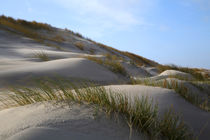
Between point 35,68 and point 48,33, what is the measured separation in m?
9.46

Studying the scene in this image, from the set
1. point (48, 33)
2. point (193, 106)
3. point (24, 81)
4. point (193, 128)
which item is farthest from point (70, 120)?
point (48, 33)

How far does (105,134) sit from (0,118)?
83cm

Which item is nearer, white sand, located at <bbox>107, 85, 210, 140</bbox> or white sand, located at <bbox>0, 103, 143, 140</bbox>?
white sand, located at <bbox>0, 103, 143, 140</bbox>

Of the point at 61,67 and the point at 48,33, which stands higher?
the point at 48,33

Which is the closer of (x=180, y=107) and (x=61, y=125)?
(x=61, y=125)

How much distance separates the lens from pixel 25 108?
1697mm

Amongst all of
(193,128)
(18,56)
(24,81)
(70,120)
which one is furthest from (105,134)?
(18,56)

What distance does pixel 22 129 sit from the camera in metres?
1.26

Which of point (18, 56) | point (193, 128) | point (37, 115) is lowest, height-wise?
point (193, 128)

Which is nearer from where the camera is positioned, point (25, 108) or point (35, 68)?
point (25, 108)

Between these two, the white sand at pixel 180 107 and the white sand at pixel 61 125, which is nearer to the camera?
the white sand at pixel 61 125

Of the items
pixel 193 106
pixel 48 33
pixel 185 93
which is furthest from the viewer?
pixel 48 33

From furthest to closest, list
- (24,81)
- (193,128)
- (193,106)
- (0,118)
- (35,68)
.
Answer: (35,68) < (24,81) < (193,106) < (193,128) < (0,118)

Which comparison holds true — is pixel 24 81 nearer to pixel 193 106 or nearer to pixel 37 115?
pixel 37 115
